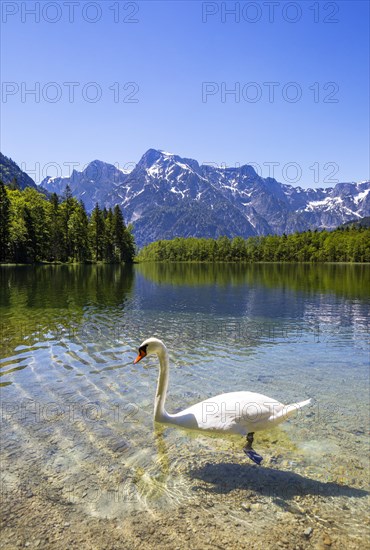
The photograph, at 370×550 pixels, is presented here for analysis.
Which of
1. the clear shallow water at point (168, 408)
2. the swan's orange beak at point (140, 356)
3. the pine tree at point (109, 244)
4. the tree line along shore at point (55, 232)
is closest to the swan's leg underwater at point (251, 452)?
the clear shallow water at point (168, 408)

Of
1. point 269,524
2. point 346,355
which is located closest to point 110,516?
point 269,524

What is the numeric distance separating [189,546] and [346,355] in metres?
13.8

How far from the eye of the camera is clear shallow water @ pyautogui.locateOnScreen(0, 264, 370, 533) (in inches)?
245

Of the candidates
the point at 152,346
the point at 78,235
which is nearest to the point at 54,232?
the point at 78,235

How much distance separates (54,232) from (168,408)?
364 feet

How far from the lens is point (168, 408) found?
32.4ft

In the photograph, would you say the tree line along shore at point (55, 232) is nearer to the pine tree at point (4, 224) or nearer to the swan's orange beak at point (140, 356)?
the pine tree at point (4, 224)

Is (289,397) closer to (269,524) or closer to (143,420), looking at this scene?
(143,420)

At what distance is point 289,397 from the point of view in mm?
11000

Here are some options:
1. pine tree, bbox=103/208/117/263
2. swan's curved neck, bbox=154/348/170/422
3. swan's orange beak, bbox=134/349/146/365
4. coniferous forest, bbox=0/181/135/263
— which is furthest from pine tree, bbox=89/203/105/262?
swan's orange beak, bbox=134/349/146/365

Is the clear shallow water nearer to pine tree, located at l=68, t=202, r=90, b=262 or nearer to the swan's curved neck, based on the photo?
the swan's curved neck

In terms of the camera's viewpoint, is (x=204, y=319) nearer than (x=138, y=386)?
No

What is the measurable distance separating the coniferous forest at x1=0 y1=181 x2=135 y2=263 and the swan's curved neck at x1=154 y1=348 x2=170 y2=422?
315ft

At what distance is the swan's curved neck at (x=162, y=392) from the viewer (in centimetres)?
709
